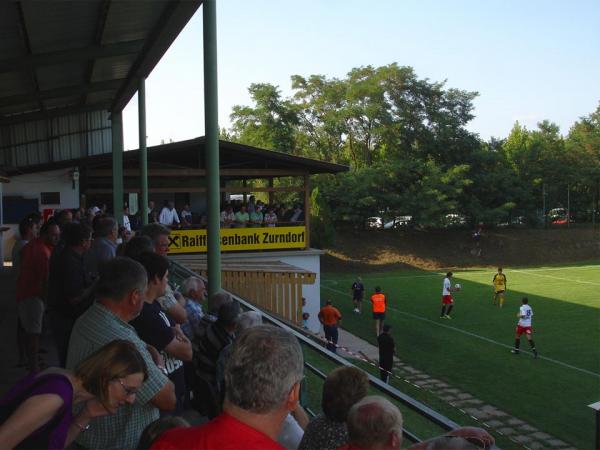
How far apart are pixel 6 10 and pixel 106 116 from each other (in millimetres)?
16563

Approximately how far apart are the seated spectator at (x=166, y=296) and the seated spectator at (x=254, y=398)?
2.41 metres

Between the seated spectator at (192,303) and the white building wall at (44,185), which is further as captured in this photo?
the white building wall at (44,185)

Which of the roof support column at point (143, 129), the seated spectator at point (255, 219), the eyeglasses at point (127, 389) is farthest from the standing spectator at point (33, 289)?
the seated spectator at point (255, 219)

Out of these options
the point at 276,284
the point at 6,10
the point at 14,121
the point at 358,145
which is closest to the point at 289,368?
the point at 6,10

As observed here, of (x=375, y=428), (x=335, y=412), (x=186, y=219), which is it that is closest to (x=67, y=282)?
(x=335, y=412)

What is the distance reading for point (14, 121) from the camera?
59.2 ft

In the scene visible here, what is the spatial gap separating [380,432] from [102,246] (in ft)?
13.2

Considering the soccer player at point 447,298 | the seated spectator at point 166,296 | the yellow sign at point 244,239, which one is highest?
the seated spectator at point 166,296

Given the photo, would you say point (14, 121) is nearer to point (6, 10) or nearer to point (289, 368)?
point (6, 10)

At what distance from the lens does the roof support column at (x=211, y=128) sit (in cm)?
651

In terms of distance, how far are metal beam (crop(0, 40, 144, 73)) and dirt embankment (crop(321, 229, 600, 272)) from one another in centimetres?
2950

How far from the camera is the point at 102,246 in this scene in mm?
5625

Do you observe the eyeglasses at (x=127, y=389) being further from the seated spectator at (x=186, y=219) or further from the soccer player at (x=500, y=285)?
the soccer player at (x=500, y=285)

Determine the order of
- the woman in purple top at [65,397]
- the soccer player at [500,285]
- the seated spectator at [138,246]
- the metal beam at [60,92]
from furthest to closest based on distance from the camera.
→ the soccer player at [500,285] → the metal beam at [60,92] → the seated spectator at [138,246] → the woman in purple top at [65,397]
